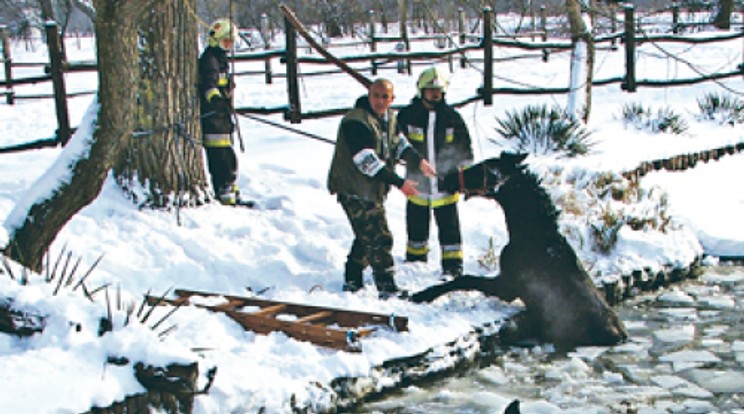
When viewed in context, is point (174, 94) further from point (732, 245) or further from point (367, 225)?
point (732, 245)

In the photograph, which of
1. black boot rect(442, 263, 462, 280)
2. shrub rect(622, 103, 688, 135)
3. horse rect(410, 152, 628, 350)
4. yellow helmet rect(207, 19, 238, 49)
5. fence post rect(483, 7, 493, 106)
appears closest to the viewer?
horse rect(410, 152, 628, 350)

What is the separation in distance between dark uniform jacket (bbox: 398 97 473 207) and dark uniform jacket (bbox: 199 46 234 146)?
1831mm

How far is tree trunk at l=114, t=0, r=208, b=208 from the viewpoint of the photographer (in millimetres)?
7090

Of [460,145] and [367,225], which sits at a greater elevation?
[460,145]

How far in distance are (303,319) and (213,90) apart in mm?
2769

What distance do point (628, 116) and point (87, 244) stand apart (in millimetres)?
8741

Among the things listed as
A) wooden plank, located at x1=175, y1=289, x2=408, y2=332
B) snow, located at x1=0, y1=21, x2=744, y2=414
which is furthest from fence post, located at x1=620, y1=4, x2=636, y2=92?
wooden plank, located at x1=175, y1=289, x2=408, y2=332

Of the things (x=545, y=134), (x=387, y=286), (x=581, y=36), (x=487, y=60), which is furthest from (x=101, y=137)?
(x=487, y=60)

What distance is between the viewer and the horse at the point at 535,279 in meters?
5.57

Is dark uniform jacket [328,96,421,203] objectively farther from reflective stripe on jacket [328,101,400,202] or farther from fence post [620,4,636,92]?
fence post [620,4,636,92]

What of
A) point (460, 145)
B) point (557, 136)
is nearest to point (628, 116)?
point (557, 136)

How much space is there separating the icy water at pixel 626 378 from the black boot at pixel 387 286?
871 mm

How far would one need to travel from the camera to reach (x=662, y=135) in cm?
1216

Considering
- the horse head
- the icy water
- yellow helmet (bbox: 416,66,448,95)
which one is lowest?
the icy water
